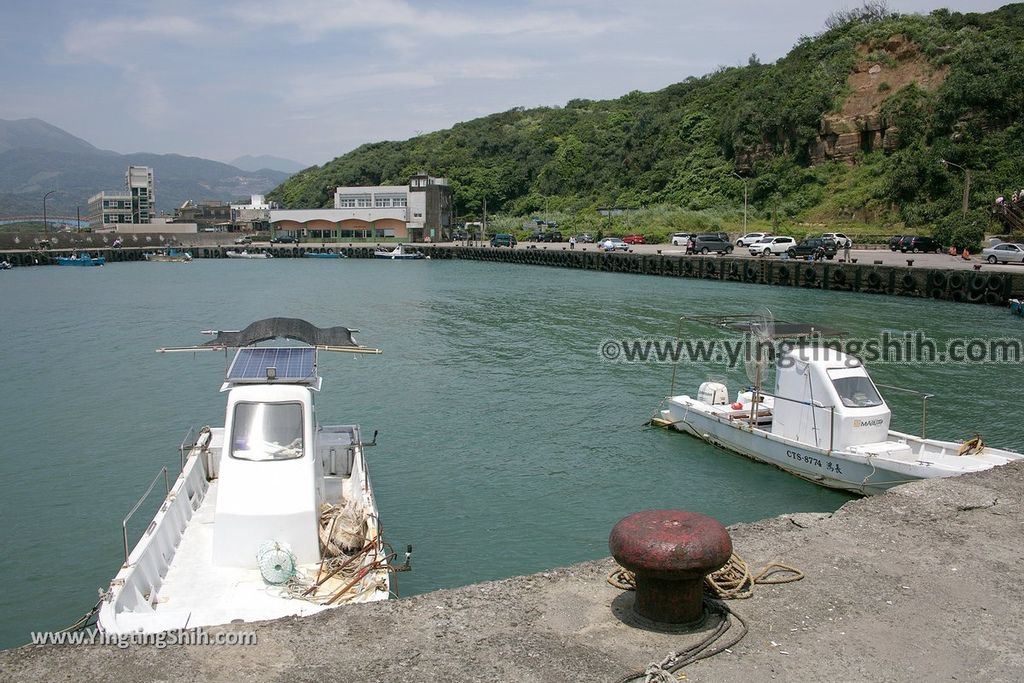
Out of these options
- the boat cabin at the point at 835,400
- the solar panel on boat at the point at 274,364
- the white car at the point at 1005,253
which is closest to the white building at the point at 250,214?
the white car at the point at 1005,253

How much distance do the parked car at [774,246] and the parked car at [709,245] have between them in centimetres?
218

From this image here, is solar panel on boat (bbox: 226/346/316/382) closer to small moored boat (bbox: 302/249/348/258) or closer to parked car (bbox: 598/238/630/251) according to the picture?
parked car (bbox: 598/238/630/251)

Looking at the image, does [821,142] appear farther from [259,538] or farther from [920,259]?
[259,538]

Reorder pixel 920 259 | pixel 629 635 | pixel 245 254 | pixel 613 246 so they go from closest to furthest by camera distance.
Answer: pixel 629 635, pixel 920 259, pixel 613 246, pixel 245 254

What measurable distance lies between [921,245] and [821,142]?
22.9m

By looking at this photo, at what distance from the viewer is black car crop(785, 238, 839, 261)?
52.5 meters

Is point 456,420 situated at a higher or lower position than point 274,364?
lower

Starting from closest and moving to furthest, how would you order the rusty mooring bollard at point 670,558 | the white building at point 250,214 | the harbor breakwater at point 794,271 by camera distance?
the rusty mooring bollard at point 670,558 → the harbor breakwater at point 794,271 → the white building at point 250,214

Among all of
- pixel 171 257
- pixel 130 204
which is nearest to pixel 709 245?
pixel 171 257

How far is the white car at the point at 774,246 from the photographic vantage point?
190 ft

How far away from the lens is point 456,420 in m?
20.9

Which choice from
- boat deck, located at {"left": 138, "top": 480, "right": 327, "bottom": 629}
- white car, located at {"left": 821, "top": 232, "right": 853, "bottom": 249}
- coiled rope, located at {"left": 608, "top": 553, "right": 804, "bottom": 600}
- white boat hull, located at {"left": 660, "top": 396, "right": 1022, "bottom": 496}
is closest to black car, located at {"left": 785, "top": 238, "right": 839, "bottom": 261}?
white car, located at {"left": 821, "top": 232, "right": 853, "bottom": 249}

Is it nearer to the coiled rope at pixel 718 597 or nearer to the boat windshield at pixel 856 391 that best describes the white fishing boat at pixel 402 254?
the boat windshield at pixel 856 391

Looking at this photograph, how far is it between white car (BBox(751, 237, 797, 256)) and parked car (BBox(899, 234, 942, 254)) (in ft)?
23.3
